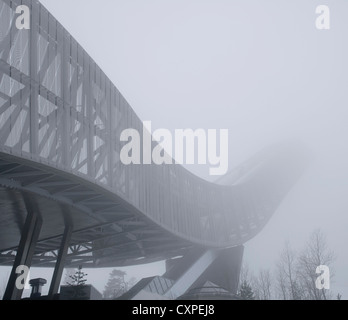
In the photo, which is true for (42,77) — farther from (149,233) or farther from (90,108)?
(149,233)

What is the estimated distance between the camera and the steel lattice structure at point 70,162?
25.7m

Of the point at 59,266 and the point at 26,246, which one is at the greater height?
the point at 26,246

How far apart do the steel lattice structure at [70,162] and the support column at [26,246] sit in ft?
2.02

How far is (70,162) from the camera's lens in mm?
28969

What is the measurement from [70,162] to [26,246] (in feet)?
25.0

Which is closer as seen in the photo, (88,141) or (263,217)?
(88,141)

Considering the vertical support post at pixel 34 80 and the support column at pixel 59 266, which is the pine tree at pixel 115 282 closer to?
the support column at pixel 59 266

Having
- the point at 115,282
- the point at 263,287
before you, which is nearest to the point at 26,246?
the point at 263,287

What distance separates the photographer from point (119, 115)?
37.8m

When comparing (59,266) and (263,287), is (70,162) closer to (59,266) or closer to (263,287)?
(59,266)

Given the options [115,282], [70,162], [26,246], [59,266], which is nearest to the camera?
[70,162]

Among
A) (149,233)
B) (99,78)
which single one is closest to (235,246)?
(149,233)

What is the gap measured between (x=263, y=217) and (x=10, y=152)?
6663cm

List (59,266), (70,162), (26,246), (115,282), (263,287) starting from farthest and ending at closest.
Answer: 1. (115,282)
2. (263,287)
3. (59,266)
4. (26,246)
5. (70,162)
